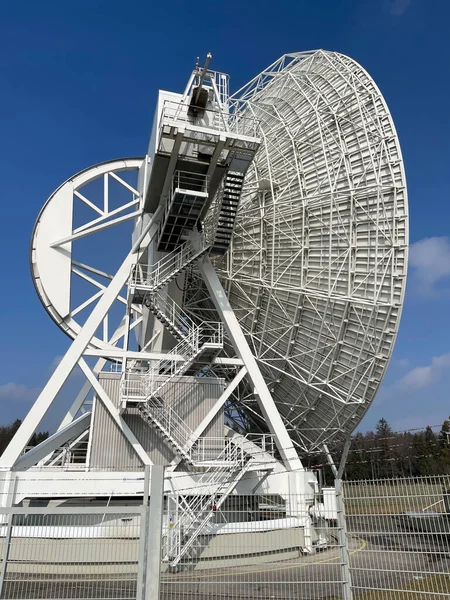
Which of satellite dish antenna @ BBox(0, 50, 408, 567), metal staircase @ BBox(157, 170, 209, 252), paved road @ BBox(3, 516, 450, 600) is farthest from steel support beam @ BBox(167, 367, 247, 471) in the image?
paved road @ BBox(3, 516, 450, 600)

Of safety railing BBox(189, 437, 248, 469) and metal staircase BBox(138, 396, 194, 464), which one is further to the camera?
metal staircase BBox(138, 396, 194, 464)

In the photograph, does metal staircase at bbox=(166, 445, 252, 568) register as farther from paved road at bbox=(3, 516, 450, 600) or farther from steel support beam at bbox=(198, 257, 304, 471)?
paved road at bbox=(3, 516, 450, 600)

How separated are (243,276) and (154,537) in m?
17.2

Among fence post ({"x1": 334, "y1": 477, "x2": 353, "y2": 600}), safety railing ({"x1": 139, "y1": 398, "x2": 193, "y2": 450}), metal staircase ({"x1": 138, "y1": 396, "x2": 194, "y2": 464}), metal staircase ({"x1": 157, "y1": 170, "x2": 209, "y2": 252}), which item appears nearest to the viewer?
fence post ({"x1": 334, "y1": 477, "x2": 353, "y2": 600})

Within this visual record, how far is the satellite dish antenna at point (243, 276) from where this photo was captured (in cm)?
1919

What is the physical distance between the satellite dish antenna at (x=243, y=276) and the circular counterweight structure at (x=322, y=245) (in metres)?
0.07

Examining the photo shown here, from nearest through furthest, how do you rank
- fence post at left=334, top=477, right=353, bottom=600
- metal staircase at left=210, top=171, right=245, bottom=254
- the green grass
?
the green grass < fence post at left=334, top=477, right=353, bottom=600 < metal staircase at left=210, top=171, right=245, bottom=254

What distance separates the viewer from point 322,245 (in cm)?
2102

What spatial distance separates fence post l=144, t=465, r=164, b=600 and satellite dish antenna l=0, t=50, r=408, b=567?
34.8ft

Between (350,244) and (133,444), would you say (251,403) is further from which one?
(350,244)

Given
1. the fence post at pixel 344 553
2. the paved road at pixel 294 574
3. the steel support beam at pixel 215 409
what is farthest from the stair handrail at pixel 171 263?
the fence post at pixel 344 553

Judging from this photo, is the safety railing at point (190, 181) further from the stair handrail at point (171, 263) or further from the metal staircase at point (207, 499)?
the metal staircase at point (207, 499)

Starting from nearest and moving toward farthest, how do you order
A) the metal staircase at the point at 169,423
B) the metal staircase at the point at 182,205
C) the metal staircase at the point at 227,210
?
the metal staircase at the point at 169,423 < the metal staircase at the point at 182,205 < the metal staircase at the point at 227,210

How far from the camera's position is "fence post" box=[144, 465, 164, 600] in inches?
257
